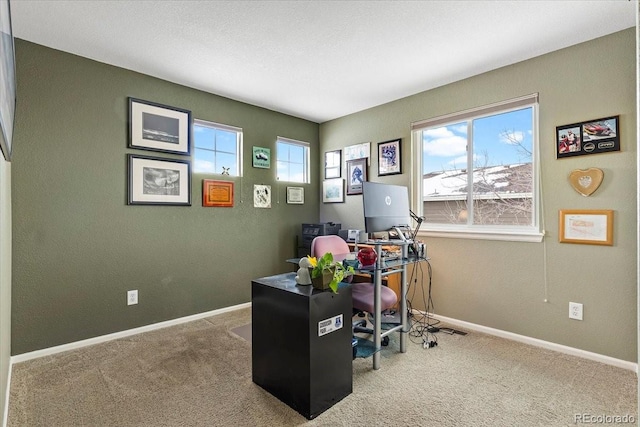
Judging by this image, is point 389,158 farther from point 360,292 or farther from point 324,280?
point 324,280

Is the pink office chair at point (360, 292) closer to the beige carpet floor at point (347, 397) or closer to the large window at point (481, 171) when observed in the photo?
the beige carpet floor at point (347, 397)

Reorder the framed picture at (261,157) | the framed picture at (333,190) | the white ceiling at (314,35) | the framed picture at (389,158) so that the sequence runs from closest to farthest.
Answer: the white ceiling at (314,35), the framed picture at (389,158), the framed picture at (261,157), the framed picture at (333,190)

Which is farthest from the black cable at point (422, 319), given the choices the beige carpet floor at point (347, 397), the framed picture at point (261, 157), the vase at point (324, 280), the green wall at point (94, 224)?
the framed picture at point (261, 157)

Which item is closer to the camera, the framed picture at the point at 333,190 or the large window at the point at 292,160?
the large window at the point at 292,160

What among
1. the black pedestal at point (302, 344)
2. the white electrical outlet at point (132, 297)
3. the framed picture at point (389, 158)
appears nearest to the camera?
the black pedestal at point (302, 344)

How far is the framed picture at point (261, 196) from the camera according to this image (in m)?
3.96

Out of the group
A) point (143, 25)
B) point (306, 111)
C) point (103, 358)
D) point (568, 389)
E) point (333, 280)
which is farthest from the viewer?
point (306, 111)

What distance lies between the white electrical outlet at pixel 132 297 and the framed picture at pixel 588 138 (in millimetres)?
3943

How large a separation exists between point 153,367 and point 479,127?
11.7 feet

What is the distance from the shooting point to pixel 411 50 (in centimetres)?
263

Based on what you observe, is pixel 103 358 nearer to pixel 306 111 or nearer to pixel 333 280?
pixel 333 280

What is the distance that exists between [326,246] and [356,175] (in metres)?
1.64

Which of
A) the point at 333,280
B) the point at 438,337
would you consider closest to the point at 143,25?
the point at 333,280

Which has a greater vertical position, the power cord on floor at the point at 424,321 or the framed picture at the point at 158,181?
the framed picture at the point at 158,181
